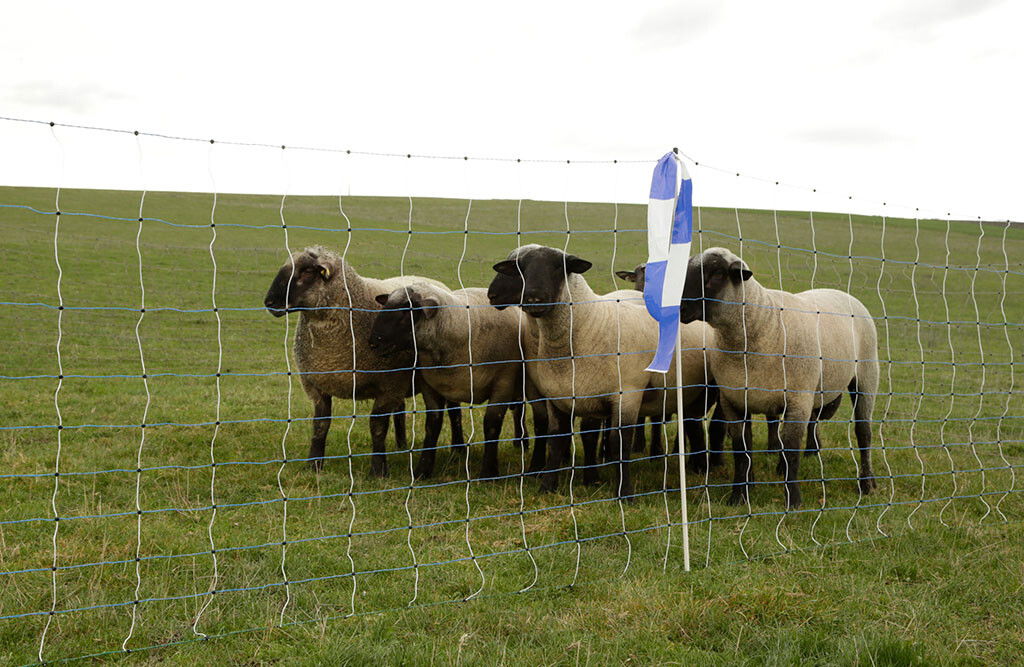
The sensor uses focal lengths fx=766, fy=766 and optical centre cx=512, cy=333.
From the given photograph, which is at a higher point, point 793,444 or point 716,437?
point 793,444

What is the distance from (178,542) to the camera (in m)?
5.69

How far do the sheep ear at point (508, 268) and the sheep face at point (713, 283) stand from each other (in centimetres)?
155

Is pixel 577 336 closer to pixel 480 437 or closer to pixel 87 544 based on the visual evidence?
pixel 480 437

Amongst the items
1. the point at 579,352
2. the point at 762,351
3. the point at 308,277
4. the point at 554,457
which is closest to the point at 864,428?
the point at 762,351

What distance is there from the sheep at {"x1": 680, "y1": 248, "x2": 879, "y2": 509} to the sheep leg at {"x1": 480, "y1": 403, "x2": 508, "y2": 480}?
2297 millimetres

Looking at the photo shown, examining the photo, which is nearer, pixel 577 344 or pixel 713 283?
pixel 713 283

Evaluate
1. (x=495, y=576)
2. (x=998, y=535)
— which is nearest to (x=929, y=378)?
(x=998, y=535)

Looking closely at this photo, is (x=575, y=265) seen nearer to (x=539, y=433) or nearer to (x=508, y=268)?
(x=508, y=268)

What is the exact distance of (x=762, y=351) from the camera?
23.2 ft

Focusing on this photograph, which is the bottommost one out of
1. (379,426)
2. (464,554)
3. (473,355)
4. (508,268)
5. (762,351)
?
(464,554)

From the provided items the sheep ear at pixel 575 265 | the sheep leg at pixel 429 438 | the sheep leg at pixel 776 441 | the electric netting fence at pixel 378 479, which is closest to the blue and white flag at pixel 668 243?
the electric netting fence at pixel 378 479

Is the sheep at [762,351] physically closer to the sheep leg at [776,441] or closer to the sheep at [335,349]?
the sheep leg at [776,441]

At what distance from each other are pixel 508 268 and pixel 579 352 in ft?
3.60

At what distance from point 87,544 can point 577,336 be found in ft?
14.5
